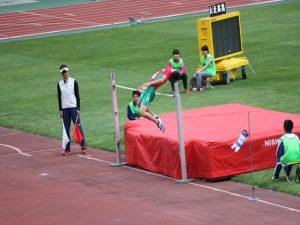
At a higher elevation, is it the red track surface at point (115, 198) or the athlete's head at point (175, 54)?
the athlete's head at point (175, 54)

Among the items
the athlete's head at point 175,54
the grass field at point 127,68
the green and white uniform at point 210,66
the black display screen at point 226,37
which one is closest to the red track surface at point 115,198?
the grass field at point 127,68

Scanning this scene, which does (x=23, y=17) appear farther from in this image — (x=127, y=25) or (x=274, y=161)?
(x=274, y=161)

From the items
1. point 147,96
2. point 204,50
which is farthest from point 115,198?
point 204,50

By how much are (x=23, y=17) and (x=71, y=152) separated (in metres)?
27.9

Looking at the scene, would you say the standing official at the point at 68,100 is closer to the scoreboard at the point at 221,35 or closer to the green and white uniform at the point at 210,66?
the green and white uniform at the point at 210,66

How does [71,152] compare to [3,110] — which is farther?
[3,110]

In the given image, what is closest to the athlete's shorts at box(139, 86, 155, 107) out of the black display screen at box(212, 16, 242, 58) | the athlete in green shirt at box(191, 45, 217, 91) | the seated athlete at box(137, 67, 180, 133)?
the seated athlete at box(137, 67, 180, 133)

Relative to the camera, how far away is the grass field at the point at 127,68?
25078mm

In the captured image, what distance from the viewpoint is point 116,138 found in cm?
1992

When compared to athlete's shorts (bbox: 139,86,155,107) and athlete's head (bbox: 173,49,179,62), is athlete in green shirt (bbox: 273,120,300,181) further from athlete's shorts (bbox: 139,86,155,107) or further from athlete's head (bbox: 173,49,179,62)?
athlete's head (bbox: 173,49,179,62)

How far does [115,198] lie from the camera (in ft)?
55.7

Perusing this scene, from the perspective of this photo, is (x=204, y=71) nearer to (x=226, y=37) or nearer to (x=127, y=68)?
(x=226, y=37)

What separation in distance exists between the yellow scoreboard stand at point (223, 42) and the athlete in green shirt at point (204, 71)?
0.73 metres

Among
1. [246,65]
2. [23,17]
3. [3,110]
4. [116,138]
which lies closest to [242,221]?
[116,138]
